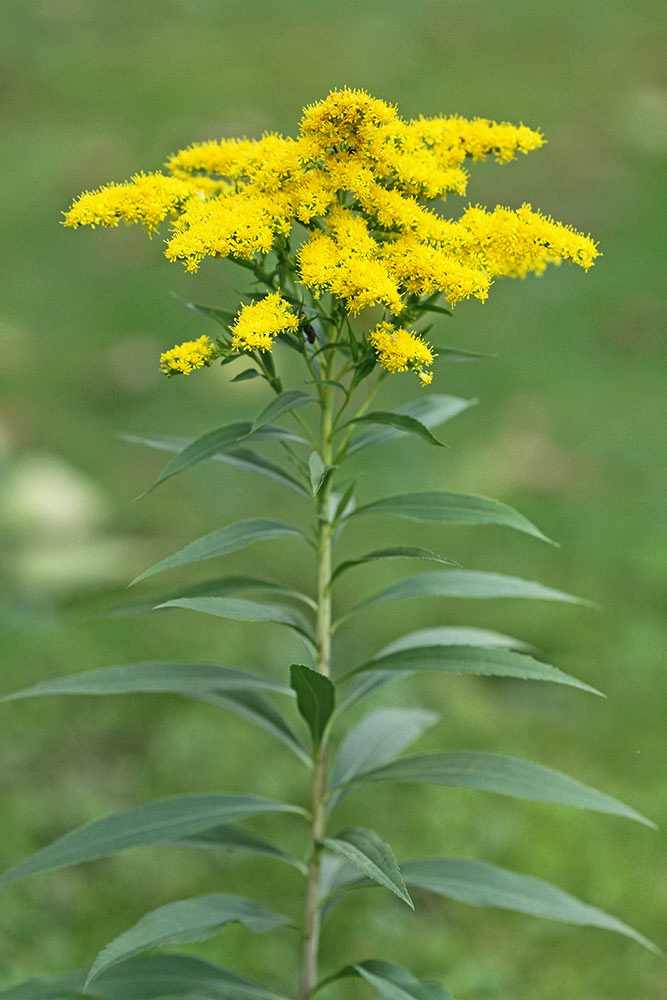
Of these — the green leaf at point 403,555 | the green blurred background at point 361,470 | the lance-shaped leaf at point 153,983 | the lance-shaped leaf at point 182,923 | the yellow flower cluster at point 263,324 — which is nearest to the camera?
the yellow flower cluster at point 263,324

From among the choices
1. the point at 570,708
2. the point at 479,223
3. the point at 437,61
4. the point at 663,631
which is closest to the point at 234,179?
the point at 479,223

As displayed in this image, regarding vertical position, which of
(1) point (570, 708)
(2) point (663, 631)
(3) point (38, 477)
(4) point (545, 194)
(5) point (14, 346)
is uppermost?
(4) point (545, 194)

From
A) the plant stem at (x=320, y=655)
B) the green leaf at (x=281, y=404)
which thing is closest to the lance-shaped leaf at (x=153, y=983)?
the plant stem at (x=320, y=655)

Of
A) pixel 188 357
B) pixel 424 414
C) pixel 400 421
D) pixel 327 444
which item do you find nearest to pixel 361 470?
pixel 424 414

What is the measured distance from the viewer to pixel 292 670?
5.17 feet

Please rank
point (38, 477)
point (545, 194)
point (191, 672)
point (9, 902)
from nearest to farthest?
point (191, 672), point (9, 902), point (38, 477), point (545, 194)

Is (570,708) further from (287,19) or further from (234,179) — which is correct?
(287,19)

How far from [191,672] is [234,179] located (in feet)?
2.57

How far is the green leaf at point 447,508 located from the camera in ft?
5.43

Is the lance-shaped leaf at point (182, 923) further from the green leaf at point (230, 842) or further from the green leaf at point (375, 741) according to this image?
Answer: the green leaf at point (375, 741)

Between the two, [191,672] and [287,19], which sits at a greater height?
[287,19]

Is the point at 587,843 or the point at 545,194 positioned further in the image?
the point at 545,194

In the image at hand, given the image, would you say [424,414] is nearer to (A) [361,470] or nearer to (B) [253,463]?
(B) [253,463]

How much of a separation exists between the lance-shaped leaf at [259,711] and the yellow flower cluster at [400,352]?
29.0 inches
